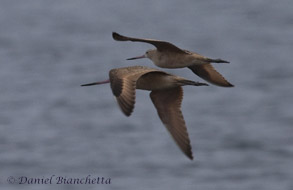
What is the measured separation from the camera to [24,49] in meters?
30.9

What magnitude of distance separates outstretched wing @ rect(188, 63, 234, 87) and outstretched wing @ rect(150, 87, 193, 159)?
28 cm

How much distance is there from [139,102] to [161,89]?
14.4 m

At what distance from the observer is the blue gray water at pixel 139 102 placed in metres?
21.5

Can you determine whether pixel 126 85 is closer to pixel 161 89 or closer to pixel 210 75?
pixel 161 89

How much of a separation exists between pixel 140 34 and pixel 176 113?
19.3 meters

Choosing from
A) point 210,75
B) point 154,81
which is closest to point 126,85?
point 154,81

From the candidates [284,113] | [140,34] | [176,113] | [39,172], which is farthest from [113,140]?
[176,113]

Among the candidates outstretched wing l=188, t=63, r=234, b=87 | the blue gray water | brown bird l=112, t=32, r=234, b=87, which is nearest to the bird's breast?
brown bird l=112, t=32, r=234, b=87

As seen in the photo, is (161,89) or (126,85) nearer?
(126,85)

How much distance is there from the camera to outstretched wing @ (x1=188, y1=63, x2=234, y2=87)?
1022cm

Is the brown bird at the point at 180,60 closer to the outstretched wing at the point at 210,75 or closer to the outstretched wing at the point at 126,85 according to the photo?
the outstretched wing at the point at 210,75

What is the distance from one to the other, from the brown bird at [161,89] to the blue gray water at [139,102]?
387 inches

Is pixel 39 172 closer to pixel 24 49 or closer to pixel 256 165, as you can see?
pixel 256 165

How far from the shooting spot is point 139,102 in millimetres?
24656
